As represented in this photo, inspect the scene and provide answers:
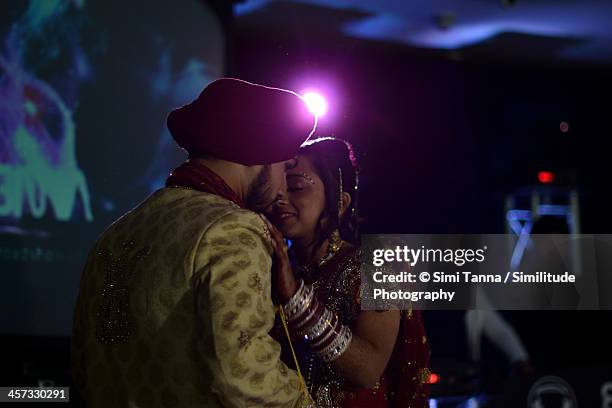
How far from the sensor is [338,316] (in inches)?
69.7

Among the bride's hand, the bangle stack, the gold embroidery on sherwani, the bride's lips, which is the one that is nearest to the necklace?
the bride's lips

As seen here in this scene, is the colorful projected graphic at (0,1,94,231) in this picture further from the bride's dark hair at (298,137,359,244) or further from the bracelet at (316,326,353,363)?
the bracelet at (316,326,353,363)

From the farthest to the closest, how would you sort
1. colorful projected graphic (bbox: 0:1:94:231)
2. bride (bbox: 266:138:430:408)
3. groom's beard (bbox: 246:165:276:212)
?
colorful projected graphic (bbox: 0:1:94:231)
bride (bbox: 266:138:430:408)
groom's beard (bbox: 246:165:276:212)

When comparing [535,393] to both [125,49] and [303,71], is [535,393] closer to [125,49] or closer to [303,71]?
[125,49]

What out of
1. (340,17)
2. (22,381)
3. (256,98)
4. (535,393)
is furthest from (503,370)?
(256,98)

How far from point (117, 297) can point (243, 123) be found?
39cm

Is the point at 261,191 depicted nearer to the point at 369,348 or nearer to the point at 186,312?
the point at 186,312

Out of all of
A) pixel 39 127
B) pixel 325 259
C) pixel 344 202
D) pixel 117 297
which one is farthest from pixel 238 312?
pixel 39 127

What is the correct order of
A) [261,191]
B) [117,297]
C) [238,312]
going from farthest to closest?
[261,191] < [117,297] < [238,312]

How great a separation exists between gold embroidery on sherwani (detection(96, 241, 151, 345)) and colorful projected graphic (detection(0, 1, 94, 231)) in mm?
1674

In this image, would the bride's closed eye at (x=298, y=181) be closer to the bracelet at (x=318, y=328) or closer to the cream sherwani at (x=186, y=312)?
the bracelet at (x=318, y=328)

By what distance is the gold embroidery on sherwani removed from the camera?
1.32 metres

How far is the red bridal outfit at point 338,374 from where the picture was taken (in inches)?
69.1

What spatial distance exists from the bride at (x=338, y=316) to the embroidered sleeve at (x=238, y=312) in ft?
0.96
